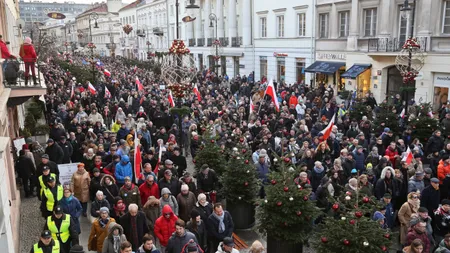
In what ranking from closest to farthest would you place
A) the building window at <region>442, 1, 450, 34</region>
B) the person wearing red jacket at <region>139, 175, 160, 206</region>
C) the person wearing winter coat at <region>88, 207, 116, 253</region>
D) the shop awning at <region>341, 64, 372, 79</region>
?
the person wearing winter coat at <region>88, 207, 116, 253</region>, the person wearing red jacket at <region>139, 175, 160, 206</region>, the building window at <region>442, 1, 450, 34</region>, the shop awning at <region>341, 64, 372, 79</region>

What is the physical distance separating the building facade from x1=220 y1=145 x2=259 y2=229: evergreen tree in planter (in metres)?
11.6

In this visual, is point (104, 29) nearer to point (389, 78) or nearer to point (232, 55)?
point (232, 55)

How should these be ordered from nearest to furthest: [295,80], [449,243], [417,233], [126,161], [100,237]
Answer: [449,243] → [417,233] → [100,237] → [126,161] → [295,80]

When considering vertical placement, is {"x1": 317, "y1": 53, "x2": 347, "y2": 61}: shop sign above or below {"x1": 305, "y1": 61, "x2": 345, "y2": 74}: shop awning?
above

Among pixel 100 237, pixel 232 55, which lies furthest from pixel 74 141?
pixel 232 55

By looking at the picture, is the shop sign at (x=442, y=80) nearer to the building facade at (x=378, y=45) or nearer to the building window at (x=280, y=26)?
the building facade at (x=378, y=45)

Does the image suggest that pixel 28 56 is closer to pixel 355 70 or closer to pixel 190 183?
pixel 190 183

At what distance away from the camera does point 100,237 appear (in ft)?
26.8

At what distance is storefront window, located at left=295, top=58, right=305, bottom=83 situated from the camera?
3441cm

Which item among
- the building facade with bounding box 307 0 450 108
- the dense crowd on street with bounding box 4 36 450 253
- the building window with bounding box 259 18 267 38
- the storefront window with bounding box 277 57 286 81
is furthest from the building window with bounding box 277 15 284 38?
the dense crowd on street with bounding box 4 36 450 253

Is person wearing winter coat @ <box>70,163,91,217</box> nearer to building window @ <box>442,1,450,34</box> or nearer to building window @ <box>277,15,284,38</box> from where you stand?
building window @ <box>442,1,450,34</box>

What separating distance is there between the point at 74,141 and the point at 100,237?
6.66 m

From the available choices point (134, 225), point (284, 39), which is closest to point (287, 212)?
point (134, 225)

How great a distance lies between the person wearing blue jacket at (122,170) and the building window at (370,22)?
20.4 meters
